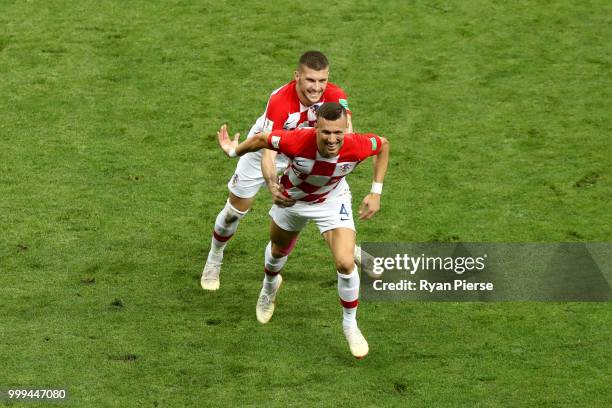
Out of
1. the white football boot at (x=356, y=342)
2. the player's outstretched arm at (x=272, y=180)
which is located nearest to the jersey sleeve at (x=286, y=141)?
the player's outstretched arm at (x=272, y=180)

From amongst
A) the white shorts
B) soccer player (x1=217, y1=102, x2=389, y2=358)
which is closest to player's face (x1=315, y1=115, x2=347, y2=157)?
soccer player (x1=217, y1=102, x2=389, y2=358)

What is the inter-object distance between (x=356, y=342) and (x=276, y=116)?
1.78m

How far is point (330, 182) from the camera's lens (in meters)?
8.99

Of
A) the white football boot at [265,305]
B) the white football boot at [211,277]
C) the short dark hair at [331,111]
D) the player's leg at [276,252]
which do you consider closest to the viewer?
the short dark hair at [331,111]

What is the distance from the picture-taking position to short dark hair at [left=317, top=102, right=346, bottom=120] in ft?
27.7

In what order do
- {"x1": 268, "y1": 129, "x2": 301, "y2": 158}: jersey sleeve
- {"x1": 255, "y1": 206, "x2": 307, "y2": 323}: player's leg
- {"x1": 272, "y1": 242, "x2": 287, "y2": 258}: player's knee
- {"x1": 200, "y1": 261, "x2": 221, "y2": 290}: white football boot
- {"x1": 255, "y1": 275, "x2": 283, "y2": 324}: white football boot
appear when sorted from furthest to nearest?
{"x1": 200, "y1": 261, "x2": 221, "y2": 290}: white football boot
{"x1": 255, "y1": 275, "x2": 283, "y2": 324}: white football boot
{"x1": 272, "y1": 242, "x2": 287, "y2": 258}: player's knee
{"x1": 255, "y1": 206, "x2": 307, "y2": 323}: player's leg
{"x1": 268, "y1": 129, "x2": 301, "y2": 158}: jersey sleeve

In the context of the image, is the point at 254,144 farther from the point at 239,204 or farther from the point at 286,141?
the point at 239,204

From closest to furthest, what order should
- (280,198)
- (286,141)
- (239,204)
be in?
1. (280,198)
2. (286,141)
3. (239,204)

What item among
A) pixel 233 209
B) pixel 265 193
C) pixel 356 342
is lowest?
pixel 265 193

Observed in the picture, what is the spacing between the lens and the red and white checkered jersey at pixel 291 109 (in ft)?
30.3

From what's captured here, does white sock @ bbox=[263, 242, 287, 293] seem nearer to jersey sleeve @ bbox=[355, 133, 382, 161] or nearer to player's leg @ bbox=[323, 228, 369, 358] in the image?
player's leg @ bbox=[323, 228, 369, 358]

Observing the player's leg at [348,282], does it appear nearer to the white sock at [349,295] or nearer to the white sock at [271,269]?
the white sock at [349,295]

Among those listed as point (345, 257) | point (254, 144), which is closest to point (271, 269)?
point (345, 257)

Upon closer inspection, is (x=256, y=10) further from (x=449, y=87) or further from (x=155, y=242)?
(x=155, y=242)
